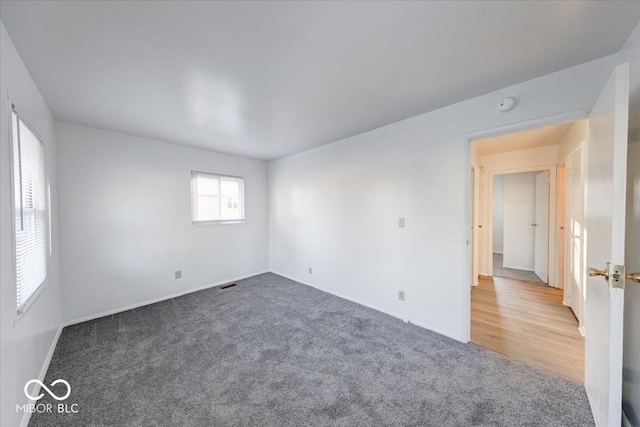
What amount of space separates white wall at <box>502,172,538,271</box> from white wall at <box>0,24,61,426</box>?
708 cm

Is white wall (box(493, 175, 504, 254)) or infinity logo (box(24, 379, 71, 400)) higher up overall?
white wall (box(493, 175, 504, 254))

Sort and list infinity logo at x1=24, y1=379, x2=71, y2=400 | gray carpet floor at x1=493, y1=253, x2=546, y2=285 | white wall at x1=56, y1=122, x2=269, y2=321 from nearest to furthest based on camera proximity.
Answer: infinity logo at x1=24, y1=379, x2=71, y2=400 < white wall at x1=56, y1=122, x2=269, y2=321 < gray carpet floor at x1=493, y1=253, x2=546, y2=285

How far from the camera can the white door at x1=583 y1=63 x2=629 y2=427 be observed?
1.11 metres

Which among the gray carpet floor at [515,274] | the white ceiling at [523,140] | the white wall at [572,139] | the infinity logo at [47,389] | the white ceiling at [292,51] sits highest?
the white ceiling at [292,51]

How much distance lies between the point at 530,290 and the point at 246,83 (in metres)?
4.99

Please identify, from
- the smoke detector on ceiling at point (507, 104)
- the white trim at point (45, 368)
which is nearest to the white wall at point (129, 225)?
the white trim at point (45, 368)

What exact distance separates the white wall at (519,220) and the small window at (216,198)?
5.79m

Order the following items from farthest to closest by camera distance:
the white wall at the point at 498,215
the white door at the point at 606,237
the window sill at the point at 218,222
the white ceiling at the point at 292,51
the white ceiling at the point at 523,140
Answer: the white wall at the point at 498,215
the window sill at the point at 218,222
the white ceiling at the point at 523,140
the white ceiling at the point at 292,51
the white door at the point at 606,237

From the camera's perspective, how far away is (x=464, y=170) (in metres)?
2.29

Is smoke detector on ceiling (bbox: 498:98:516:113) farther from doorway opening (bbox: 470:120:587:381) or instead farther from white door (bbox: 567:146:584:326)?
white door (bbox: 567:146:584:326)

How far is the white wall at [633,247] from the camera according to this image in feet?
4.34

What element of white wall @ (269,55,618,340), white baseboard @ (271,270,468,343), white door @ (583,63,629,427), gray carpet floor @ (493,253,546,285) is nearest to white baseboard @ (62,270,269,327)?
white baseboard @ (271,270,468,343)

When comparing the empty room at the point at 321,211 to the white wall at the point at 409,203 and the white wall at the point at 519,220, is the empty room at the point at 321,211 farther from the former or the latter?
the white wall at the point at 519,220

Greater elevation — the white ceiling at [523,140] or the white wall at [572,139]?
the white ceiling at [523,140]
